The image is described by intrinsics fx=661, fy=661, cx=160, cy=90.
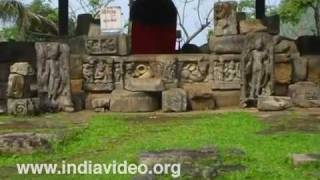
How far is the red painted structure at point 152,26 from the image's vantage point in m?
15.7

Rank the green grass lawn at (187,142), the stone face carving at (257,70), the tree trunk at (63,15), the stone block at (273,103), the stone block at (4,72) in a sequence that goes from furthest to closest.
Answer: the tree trunk at (63,15)
the stone block at (4,72)
the stone face carving at (257,70)
the stone block at (273,103)
the green grass lawn at (187,142)

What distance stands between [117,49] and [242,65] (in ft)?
8.34

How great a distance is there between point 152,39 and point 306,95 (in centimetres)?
466

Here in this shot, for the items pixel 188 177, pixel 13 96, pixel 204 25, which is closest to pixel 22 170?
pixel 188 177

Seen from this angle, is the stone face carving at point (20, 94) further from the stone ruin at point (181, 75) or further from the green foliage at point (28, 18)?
the green foliage at point (28, 18)

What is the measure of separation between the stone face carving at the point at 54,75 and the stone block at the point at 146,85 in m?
1.22

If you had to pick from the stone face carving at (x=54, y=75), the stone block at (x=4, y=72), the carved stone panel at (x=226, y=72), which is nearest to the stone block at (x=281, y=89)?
the carved stone panel at (x=226, y=72)

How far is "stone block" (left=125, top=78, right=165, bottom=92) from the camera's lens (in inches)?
494

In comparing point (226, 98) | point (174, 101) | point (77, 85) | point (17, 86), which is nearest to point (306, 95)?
point (226, 98)

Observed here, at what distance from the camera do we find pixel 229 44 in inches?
520

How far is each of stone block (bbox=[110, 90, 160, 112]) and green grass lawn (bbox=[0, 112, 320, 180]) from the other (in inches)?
48.9

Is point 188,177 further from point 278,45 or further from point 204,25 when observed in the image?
point 204,25

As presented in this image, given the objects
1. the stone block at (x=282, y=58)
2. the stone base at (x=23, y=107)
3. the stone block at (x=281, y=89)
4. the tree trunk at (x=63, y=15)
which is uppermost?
the tree trunk at (x=63, y=15)

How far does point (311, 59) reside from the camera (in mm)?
13406
